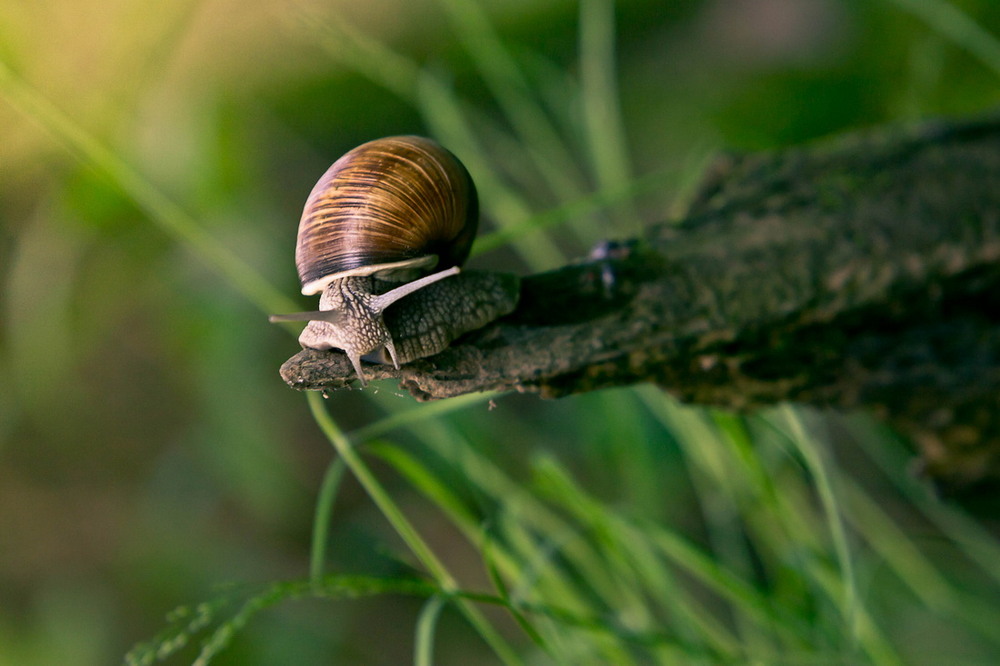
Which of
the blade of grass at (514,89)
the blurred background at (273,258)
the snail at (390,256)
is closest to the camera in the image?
the snail at (390,256)

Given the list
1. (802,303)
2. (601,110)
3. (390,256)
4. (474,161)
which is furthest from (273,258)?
(802,303)

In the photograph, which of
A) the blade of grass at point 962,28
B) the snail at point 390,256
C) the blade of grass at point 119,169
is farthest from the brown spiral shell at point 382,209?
the blade of grass at point 962,28

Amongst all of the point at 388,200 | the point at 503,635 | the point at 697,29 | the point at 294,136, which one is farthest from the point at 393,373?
the point at 697,29

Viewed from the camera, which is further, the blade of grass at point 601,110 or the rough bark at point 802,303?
the blade of grass at point 601,110

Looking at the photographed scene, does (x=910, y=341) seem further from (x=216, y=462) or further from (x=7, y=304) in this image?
(x=7, y=304)

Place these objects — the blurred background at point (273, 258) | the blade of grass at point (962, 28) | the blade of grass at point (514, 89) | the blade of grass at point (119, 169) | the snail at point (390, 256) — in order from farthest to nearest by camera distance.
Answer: the blurred background at point (273, 258), the blade of grass at point (514, 89), the blade of grass at point (962, 28), the blade of grass at point (119, 169), the snail at point (390, 256)

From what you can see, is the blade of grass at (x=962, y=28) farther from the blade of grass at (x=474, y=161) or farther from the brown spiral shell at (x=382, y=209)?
the brown spiral shell at (x=382, y=209)

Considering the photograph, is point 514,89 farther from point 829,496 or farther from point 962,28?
point 829,496

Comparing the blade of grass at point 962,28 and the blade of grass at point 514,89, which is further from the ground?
the blade of grass at point 514,89
